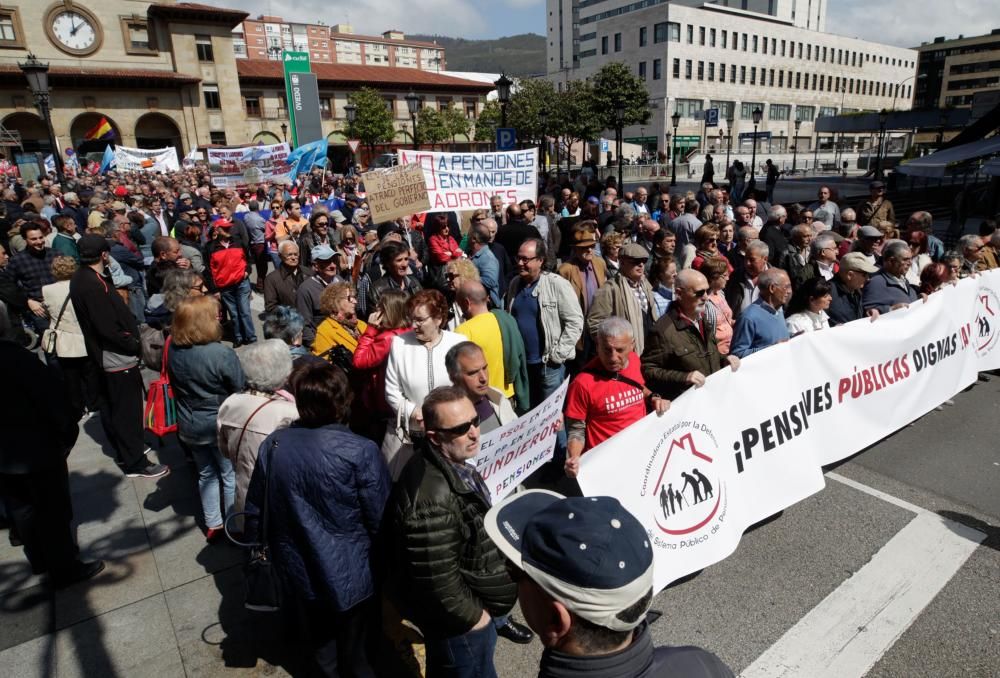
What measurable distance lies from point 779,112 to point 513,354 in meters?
90.9

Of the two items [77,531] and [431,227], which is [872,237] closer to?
[431,227]

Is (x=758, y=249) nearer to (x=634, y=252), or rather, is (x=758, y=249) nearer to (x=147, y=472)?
(x=634, y=252)

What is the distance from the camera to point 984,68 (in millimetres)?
109125

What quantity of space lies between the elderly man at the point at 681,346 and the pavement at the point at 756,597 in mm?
1251

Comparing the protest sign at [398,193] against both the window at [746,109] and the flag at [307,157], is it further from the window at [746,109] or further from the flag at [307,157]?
the window at [746,109]

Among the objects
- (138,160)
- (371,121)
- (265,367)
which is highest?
(371,121)

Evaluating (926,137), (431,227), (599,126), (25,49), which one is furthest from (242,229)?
(926,137)

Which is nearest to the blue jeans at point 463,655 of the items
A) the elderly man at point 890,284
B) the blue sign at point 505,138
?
the elderly man at point 890,284

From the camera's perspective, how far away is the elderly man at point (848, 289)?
17.8 feet

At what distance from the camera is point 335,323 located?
4.58 m

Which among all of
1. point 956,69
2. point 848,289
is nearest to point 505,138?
point 848,289

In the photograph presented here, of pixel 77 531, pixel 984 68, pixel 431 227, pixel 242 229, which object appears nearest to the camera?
pixel 77 531

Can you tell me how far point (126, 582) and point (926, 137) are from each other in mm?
96612

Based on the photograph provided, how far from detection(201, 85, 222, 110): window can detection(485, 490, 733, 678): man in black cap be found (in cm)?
6089
